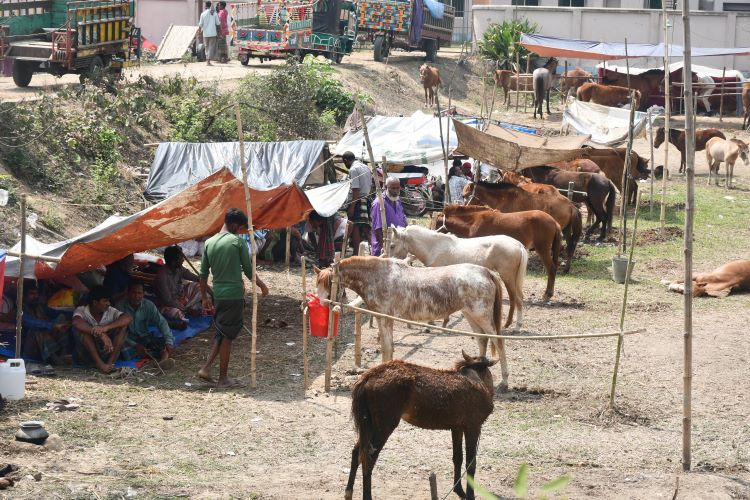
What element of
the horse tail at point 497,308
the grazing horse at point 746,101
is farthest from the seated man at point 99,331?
the grazing horse at point 746,101

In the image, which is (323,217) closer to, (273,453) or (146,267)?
(146,267)

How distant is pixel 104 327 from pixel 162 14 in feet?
99.5

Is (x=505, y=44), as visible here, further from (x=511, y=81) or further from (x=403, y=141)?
(x=403, y=141)

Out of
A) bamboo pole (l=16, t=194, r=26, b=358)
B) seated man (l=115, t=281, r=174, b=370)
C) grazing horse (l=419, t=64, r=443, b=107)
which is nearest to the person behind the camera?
bamboo pole (l=16, t=194, r=26, b=358)

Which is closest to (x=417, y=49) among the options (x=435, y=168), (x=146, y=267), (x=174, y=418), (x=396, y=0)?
(x=396, y=0)

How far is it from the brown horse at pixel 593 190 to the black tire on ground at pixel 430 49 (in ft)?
64.2

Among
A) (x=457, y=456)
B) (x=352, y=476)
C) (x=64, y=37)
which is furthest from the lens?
(x=64, y=37)

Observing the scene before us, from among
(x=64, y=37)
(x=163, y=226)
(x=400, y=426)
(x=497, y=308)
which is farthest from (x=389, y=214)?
(x=64, y=37)

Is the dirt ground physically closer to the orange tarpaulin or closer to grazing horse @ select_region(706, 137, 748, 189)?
the orange tarpaulin

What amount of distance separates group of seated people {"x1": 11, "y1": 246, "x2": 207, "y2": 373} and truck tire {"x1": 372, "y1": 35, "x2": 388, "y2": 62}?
24.1 metres

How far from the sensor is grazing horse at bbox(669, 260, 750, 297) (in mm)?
14023

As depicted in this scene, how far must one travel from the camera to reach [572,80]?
35.5 metres

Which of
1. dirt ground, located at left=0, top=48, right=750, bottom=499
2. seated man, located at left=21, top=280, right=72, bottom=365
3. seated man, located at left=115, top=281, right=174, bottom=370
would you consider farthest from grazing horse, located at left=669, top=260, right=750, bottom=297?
seated man, located at left=21, top=280, right=72, bottom=365

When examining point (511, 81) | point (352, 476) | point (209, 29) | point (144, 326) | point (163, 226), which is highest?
point (209, 29)
